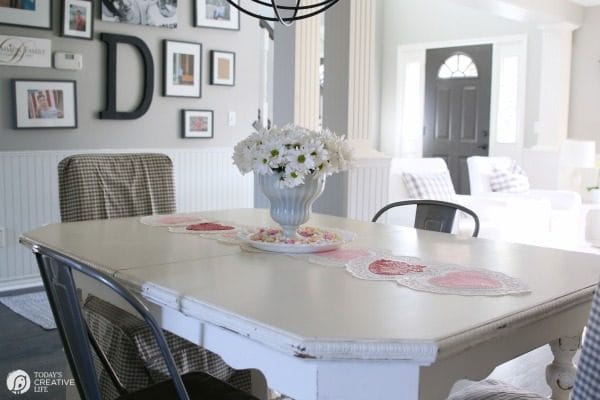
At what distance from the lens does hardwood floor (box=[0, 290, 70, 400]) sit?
260 cm

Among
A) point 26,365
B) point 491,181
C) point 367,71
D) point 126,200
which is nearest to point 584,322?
point 126,200

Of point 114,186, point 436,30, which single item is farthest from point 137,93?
point 436,30

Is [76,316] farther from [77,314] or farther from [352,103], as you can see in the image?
[352,103]

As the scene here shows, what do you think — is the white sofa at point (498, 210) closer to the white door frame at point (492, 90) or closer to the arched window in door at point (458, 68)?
the white door frame at point (492, 90)

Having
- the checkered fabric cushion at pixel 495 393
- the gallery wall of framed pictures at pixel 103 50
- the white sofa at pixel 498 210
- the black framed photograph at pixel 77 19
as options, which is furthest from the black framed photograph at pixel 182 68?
the checkered fabric cushion at pixel 495 393

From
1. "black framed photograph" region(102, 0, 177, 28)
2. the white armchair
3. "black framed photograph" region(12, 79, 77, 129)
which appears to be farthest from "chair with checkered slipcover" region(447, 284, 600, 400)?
the white armchair

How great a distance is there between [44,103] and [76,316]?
10.4 feet

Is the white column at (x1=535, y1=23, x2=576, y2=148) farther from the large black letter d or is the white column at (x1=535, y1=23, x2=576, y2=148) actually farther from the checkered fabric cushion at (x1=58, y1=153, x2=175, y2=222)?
the checkered fabric cushion at (x1=58, y1=153, x2=175, y2=222)

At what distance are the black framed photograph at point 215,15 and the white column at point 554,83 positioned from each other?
3.86m

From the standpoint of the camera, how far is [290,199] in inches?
73.1

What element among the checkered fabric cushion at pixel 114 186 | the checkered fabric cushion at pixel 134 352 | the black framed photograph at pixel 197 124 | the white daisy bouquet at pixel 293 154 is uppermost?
the black framed photograph at pixel 197 124

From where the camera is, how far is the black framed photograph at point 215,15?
480 centimetres

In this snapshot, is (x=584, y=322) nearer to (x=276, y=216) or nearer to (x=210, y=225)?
(x=276, y=216)

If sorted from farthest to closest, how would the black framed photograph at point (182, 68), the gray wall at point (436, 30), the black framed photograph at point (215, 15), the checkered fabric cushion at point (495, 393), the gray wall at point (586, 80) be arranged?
the gray wall at point (436, 30), the gray wall at point (586, 80), the black framed photograph at point (215, 15), the black framed photograph at point (182, 68), the checkered fabric cushion at point (495, 393)
